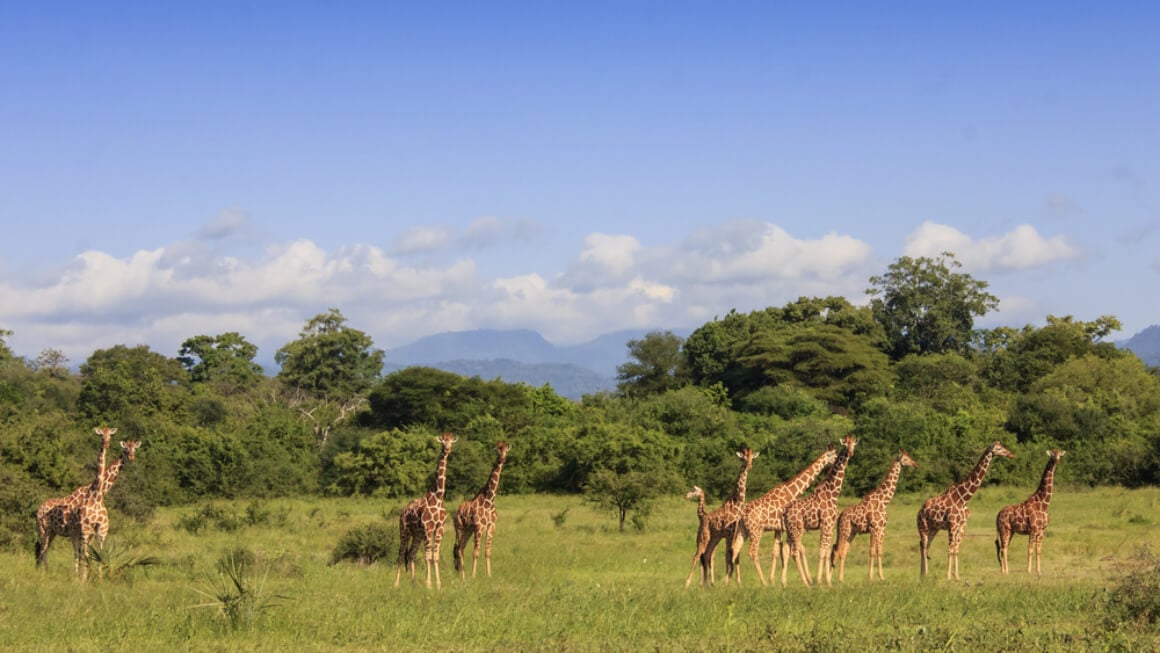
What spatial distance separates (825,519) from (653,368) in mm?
48632

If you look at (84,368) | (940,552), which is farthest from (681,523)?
(84,368)

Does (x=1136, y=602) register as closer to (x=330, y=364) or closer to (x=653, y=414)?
(x=653, y=414)

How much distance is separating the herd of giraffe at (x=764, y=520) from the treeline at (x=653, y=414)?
4.98 metres

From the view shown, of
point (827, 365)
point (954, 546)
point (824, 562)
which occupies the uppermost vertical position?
point (827, 365)

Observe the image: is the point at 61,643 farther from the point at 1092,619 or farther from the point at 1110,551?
the point at 1110,551

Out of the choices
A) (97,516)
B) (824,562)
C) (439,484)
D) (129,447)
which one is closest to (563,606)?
(439,484)

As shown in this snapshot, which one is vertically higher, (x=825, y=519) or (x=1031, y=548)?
(x=825, y=519)

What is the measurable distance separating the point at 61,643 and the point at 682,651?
5.74 metres

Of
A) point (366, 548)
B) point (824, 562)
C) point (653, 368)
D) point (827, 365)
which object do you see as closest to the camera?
point (824, 562)

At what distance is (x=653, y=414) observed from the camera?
143 feet

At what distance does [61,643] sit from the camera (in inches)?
432

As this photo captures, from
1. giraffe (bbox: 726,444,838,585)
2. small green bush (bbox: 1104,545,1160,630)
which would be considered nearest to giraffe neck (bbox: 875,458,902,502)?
giraffe (bbox: 726,444,838,585)

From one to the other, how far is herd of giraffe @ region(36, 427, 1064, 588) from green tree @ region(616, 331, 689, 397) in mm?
44314

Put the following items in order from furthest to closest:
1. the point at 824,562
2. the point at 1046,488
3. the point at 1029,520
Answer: the point at 1046,488 → the point at 1029,520 → the point at 824,562
